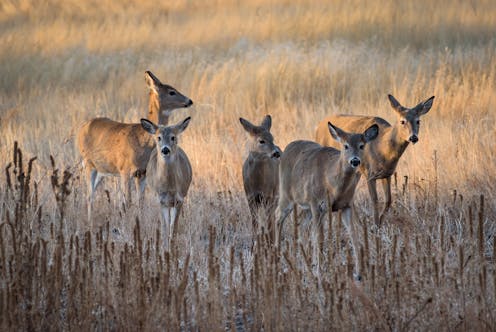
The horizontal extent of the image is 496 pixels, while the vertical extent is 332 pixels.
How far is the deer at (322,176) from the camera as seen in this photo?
852 cm

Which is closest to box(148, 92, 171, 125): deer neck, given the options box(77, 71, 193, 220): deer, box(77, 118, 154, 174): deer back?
box(77, 71, 193, 220): deer

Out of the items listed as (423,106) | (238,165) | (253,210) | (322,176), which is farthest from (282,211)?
(423,106)

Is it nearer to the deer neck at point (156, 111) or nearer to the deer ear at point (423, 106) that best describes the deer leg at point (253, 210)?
the deer ear at point (423, 106)

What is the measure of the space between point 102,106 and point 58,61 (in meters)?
3.44

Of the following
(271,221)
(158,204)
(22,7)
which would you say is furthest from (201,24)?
(271,221)

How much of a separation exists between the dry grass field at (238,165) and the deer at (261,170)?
224 millimetres

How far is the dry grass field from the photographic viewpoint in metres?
5.71

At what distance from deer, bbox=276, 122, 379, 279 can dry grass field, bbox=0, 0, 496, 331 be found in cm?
25

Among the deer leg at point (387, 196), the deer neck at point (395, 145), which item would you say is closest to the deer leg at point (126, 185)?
the deer leg at point (387, 196)

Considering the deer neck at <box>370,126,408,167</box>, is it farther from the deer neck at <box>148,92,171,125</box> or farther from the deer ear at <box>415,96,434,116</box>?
the deer neck at <box>148,92,171,125</box>

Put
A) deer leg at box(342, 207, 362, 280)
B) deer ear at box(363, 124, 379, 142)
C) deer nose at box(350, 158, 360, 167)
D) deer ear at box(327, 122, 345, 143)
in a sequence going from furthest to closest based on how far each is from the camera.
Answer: deer ear at box(363, 124, 379, 142) < deer ear at box(327, 122, 345, 143) < deer nose at box(350, 158, 360, 167) < deer leg at box(342, 207, 362, 280)

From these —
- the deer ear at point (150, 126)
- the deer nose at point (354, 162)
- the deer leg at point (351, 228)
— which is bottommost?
the deer leg at point (351, 228)

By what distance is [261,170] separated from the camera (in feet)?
33.6

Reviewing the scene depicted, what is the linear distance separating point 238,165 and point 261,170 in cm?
162
